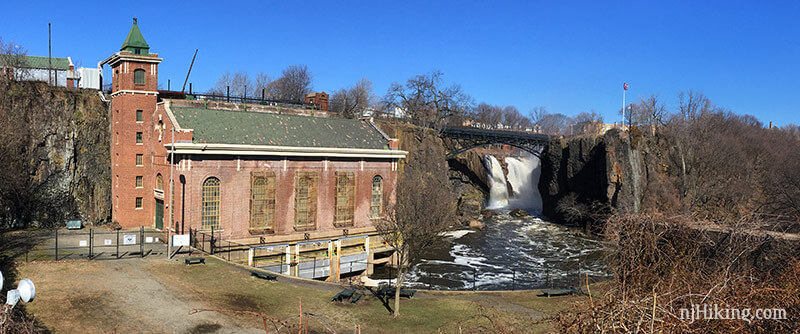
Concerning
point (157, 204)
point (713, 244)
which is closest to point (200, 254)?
point (157, 204)

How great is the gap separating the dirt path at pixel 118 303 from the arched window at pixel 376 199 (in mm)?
19181

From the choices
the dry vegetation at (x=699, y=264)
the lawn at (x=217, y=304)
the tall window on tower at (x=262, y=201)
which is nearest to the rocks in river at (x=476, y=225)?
the tall window on tower at (x=262, y=201)

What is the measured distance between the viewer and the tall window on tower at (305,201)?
35.0 m

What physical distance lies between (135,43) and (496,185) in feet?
185

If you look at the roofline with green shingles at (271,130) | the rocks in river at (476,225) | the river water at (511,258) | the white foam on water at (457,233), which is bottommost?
the river water at (511,258)

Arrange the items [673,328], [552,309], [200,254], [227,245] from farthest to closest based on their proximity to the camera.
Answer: [227,245] → [200,254] → [552,309] → [673,328]

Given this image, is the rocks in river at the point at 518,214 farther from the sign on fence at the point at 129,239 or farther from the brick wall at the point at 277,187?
the sign on fence at the point at 129,239

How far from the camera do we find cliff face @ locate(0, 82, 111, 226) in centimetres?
3681

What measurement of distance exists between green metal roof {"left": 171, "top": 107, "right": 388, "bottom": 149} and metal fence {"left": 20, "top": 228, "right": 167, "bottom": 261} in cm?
683

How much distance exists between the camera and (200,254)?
27406 mm

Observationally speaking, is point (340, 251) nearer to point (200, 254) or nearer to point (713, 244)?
point (200, 254)

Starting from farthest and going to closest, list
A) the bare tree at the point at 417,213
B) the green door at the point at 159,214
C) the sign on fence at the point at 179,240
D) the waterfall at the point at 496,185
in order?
the waterfall at the point at 496,185 < the green door at the point at 159,214 < the sign on fence at the point at 179,240 < the bare tree at the point at 417,213

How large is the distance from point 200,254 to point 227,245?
3.88 m

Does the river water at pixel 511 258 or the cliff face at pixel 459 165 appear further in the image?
the cliff face at pixel 459 165
